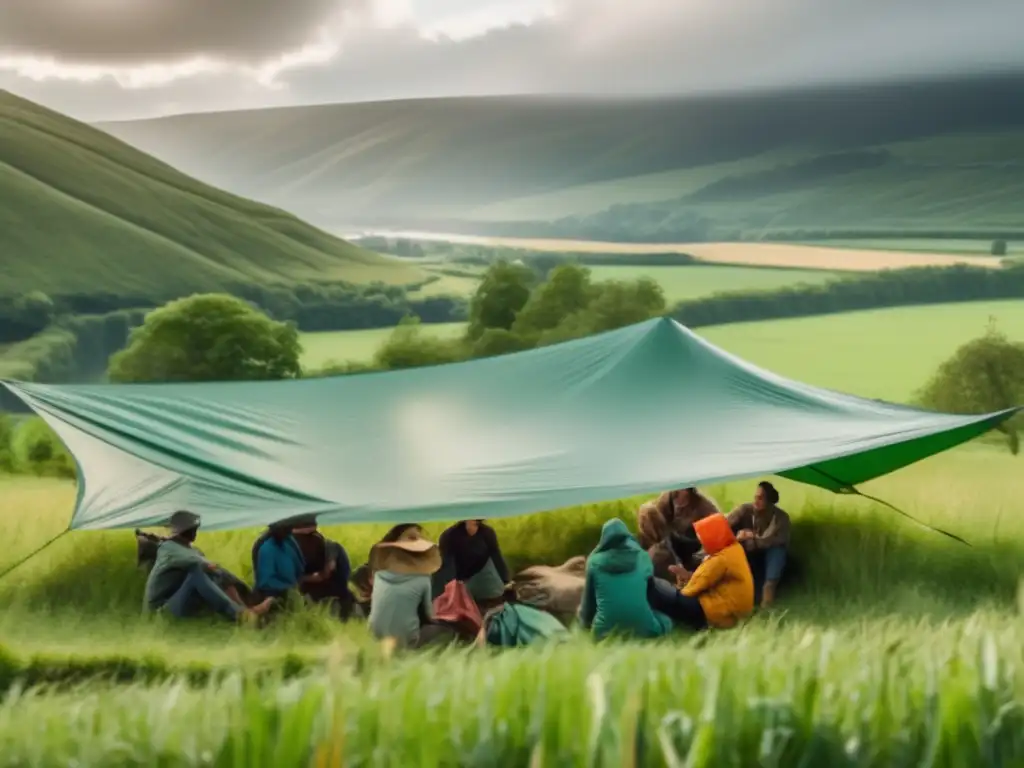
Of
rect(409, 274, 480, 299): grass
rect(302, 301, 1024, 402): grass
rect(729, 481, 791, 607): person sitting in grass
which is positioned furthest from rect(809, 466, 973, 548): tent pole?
rect(409, 274, 480, 299): grass

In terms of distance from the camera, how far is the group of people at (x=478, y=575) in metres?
5.90

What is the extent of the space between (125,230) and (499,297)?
17248 millimetres

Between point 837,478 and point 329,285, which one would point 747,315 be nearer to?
point 329,285

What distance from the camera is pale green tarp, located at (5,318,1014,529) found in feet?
20.1

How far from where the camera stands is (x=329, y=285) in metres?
37.6

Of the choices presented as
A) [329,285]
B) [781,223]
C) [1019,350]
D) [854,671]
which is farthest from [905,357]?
[854,671]

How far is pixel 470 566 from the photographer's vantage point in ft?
23.2

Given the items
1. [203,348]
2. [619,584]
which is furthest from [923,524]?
[203,348]

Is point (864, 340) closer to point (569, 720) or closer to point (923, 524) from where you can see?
point (923, 524)

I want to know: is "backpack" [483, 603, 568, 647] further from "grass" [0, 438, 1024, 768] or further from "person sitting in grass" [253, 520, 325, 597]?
"grass" [0, 438, 1024, 768]

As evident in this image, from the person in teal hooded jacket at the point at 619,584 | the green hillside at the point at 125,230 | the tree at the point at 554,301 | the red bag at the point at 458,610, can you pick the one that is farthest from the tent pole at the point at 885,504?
→ the green hillside at the point at 125,230

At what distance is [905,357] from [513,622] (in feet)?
75.5

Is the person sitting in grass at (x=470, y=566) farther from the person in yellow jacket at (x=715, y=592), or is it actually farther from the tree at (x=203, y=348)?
the tree at (x=203, y=348)

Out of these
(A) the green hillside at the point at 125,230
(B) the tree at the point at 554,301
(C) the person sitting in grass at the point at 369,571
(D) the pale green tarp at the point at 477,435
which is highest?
(A) the green hillside at the point at 125,230
